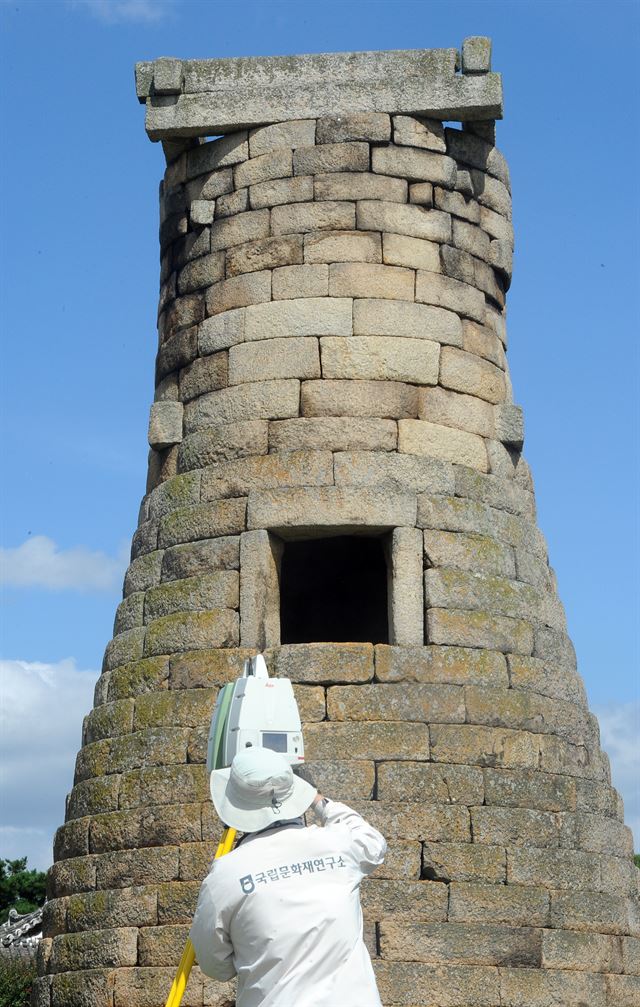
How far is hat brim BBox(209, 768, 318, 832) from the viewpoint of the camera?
5.44m

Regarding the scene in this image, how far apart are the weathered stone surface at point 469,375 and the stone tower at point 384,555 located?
24 mm

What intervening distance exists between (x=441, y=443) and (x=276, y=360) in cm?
135

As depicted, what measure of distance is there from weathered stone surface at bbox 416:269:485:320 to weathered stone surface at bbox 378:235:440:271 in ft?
0.24

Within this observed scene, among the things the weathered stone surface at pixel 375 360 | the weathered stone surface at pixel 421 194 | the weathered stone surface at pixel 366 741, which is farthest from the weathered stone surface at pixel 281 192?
the weathered stone surface at pixel 366 741

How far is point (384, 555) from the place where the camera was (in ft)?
36.3

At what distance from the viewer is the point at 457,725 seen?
985 centimetres

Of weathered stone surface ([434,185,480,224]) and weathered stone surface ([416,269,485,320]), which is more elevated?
weathered stone surface ([434,185,480,224])

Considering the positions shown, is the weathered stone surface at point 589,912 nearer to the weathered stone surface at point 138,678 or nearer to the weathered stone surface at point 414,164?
the weathered stone surface at point 138,678

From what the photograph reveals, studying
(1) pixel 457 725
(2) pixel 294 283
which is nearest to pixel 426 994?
(1) pixel 457 725

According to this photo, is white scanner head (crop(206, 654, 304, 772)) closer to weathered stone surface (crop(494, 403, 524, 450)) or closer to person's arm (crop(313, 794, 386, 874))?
person's arm (crop(313, 794, 386, 874))

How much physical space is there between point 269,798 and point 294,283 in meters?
6.32

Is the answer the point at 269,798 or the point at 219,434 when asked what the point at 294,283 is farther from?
the point at 269,798

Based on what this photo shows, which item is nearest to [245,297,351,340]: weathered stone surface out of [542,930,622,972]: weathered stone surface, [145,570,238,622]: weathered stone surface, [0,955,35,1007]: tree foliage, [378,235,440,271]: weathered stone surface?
[378,235,440,271]: weathered stone surface

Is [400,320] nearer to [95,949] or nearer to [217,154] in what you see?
[217,154]
